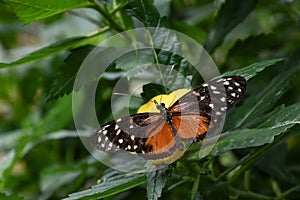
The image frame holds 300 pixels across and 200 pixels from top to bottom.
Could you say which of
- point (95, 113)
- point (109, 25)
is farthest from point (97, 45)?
point (95, 113)

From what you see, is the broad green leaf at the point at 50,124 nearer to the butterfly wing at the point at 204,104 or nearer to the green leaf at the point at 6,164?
the green leaf at the point at 6,164

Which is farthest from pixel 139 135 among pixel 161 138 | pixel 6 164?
pixel 6 164

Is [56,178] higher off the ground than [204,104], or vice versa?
[204,104]

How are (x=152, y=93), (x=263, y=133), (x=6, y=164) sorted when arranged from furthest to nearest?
(x=6, y=164) < (x=152, y=93) < (x=263, y=133)

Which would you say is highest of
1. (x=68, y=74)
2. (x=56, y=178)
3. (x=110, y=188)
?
(x=68, y=74)

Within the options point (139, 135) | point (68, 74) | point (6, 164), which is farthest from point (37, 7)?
point (6, 164)

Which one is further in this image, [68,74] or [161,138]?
[68,74]

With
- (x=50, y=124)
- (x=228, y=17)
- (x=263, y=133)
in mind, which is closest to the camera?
(x=263, y=133)

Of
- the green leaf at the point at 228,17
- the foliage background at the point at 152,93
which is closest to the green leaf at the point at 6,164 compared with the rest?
the foliage background at the point at 152,93

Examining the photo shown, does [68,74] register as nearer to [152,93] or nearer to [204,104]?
[152,93]
